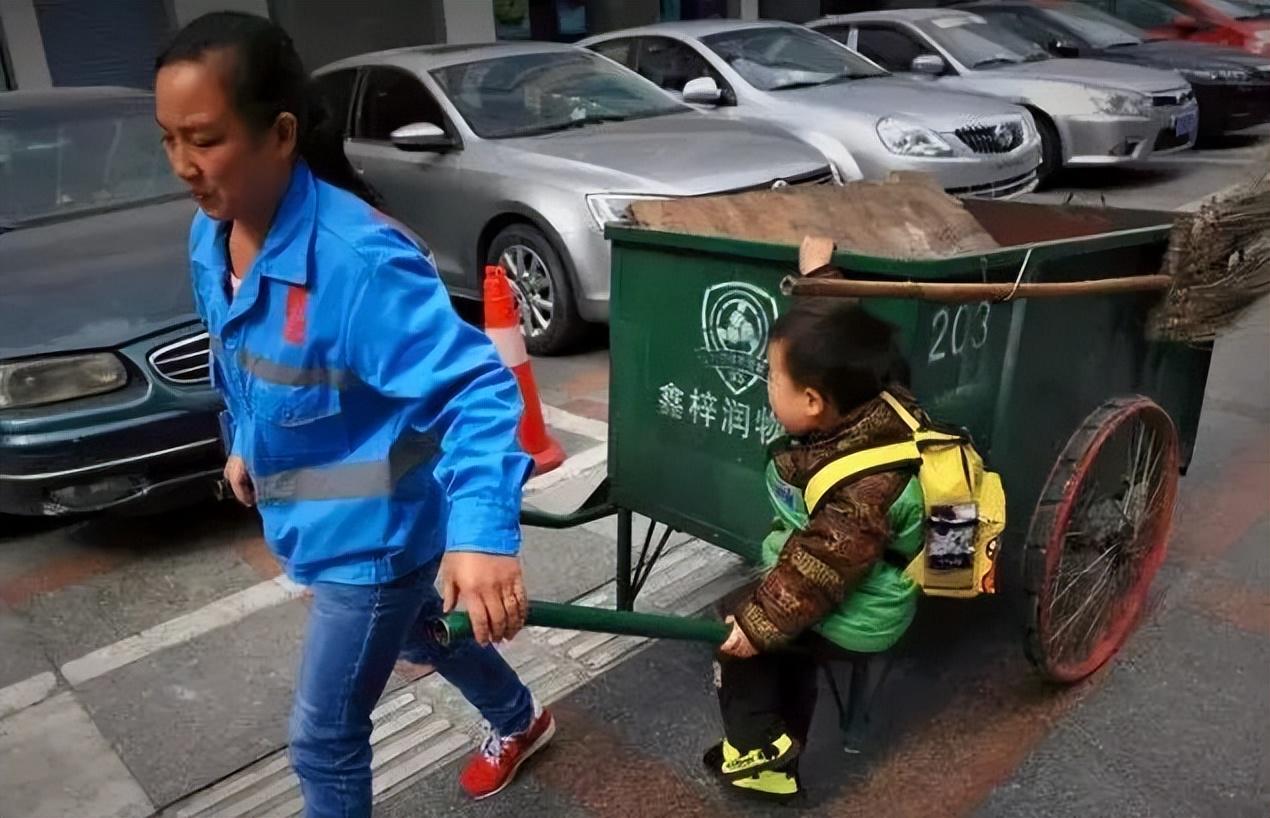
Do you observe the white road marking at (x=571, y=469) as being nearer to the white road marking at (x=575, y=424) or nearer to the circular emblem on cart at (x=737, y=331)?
the white road marking at (x=575, y=424)

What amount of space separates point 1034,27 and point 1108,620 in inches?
368

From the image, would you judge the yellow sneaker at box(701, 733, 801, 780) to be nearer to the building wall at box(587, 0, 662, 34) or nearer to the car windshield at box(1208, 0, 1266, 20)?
the car windshield at box(1208, 0, 1266, 20)

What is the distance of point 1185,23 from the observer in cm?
1270

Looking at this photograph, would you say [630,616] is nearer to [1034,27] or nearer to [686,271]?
[686,271]

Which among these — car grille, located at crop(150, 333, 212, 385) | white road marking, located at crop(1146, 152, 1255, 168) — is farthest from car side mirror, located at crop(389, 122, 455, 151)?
white road marking, located at crop(1146, 152, 1255, 168)

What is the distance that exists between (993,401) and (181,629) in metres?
2.43

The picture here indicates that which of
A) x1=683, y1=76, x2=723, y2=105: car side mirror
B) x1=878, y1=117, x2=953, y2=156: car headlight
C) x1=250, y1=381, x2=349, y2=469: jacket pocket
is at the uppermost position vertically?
x1=250, y1=381, x2=349, y2=469: jacket pocket

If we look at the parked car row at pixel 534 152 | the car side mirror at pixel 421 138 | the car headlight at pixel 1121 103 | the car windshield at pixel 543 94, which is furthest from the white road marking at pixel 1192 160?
the car side mirror at pixel 421 138

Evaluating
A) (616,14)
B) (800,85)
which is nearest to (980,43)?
(800,85)

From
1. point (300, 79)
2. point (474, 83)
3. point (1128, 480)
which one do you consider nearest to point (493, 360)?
point (300, 79)

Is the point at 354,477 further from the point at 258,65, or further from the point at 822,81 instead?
the point at 822,81

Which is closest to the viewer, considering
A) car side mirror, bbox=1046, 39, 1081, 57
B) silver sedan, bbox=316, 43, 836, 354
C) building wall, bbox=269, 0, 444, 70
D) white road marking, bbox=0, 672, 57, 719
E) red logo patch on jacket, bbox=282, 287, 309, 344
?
red logo patch on jacket, bbox=282, 287, 309, 344

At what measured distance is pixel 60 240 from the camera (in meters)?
4.37

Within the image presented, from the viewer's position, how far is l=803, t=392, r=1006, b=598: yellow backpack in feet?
6.83
